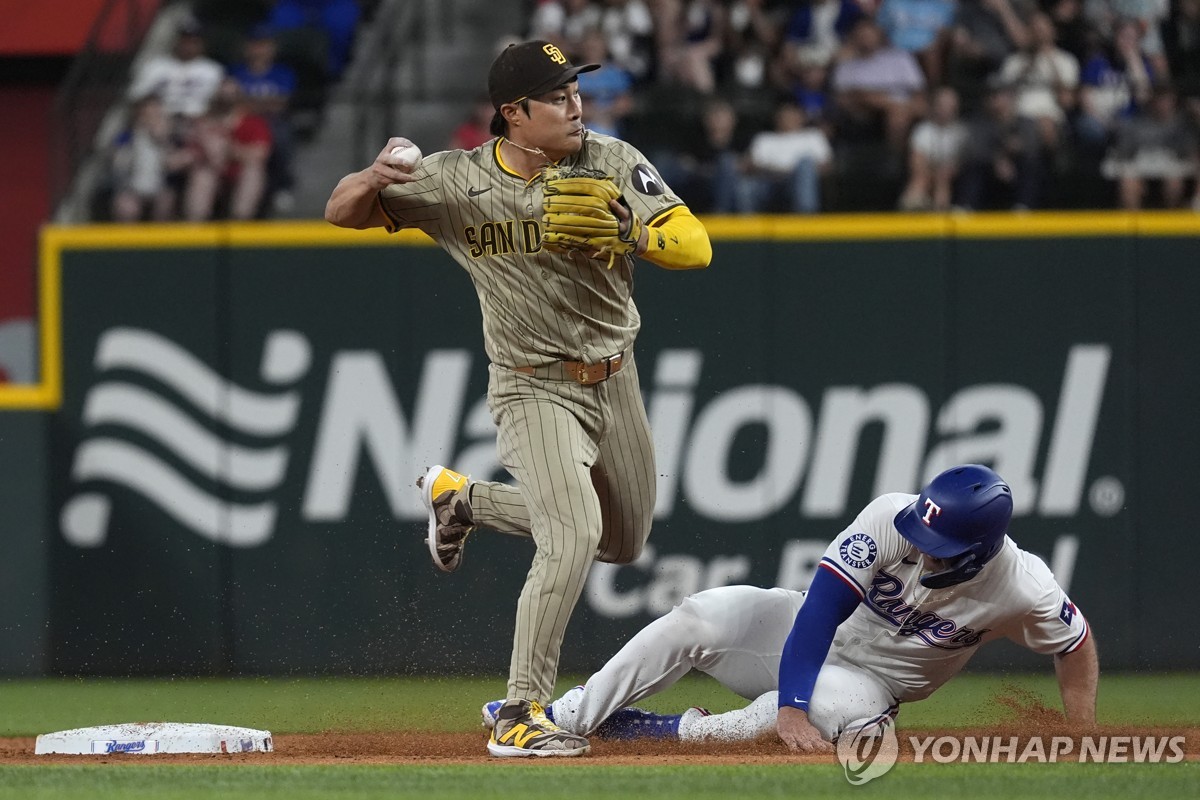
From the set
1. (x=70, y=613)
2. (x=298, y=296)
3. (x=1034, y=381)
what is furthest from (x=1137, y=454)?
(x=70, y=613)

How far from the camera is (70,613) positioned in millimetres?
8516

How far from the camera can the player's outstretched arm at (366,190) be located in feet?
17.0

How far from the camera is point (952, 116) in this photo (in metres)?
8.99

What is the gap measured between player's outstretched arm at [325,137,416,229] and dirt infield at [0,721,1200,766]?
1605 millimetres

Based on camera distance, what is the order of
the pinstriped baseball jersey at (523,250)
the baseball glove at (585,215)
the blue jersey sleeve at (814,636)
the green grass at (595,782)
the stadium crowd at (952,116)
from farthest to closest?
the stadium crowd at (952,116)
the pinstriped baseball jersey at (523,250)
the blue jersey sleeve at (814,636)
the baseball glove at (585,215)
the green grass at (595,782)

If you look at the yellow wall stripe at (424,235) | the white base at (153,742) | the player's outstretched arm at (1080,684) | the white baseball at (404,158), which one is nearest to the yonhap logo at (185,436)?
the yellow wall stripe at (424,235)

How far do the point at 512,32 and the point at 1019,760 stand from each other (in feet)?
22.9

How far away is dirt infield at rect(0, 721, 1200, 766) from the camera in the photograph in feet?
16.6

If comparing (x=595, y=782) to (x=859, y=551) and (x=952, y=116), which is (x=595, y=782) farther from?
(x=952, y=116)

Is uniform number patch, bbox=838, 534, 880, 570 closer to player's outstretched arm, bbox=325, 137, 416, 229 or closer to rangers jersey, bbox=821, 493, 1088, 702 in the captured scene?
rangers jersey, bbox=821, 493, 1088, 702

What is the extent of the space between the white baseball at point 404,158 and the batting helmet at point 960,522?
5.75ft

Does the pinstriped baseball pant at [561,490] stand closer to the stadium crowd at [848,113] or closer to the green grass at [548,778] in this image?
the green grass at [548,778]

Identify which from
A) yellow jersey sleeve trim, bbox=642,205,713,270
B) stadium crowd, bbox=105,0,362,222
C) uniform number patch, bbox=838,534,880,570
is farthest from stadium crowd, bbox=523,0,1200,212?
uniform number patch, bbox=838,534,880,570

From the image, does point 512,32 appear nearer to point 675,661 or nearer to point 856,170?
point 856,170
